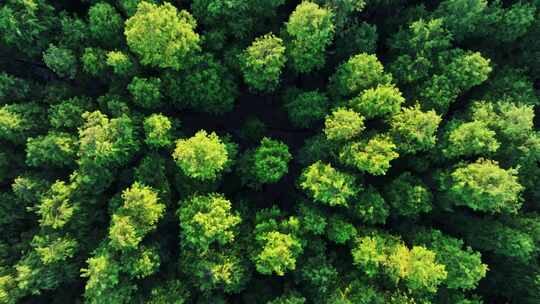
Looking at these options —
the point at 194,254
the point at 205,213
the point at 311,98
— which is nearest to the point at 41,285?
the point at 194,254

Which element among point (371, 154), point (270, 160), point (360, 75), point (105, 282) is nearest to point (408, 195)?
point (371, 154)

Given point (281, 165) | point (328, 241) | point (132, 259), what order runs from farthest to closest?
point (328, 241) < point (281, 165) < point (132, 259)

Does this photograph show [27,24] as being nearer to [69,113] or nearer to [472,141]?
[69,113]

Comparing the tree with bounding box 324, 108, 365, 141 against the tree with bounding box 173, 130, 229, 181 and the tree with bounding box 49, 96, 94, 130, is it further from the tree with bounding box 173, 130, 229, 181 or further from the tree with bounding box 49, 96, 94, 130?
the tree with bounding box 49, 96, 94, 130

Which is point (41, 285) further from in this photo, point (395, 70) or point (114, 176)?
point (395, 70)

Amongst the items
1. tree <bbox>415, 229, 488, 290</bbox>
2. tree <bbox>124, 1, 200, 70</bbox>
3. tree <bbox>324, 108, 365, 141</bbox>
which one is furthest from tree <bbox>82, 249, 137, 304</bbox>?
tree <bbox>415, 229, 488, 290</bbox>

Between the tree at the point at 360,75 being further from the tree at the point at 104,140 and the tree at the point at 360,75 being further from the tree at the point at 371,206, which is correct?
the tree at the point at 104,140

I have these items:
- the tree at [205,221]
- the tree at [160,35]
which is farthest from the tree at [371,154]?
the tree at [160,35]
